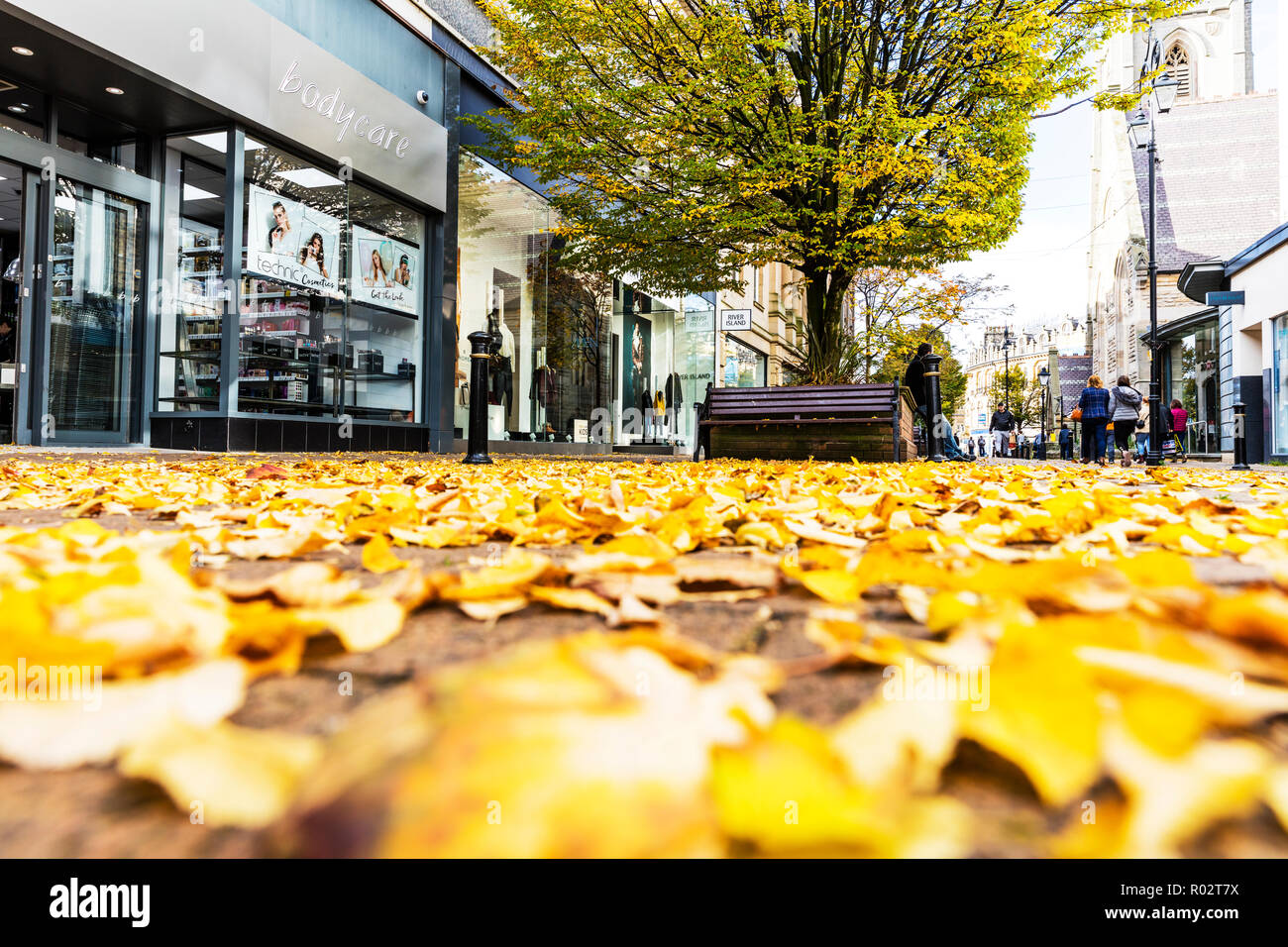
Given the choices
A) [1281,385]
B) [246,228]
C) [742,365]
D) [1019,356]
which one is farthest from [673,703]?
[1019,356]

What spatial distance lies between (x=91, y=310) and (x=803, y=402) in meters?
8.95

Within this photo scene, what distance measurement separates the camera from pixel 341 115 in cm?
1162

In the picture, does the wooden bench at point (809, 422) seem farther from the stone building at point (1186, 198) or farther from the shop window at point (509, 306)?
the stone building at point (1186, 198)

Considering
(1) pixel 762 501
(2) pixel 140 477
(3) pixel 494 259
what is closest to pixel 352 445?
(3) pixel 494 259

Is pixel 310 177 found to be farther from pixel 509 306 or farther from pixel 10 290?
pixel 509 306

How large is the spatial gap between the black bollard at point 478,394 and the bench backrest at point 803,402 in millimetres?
3231

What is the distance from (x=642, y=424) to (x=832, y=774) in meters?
22.0

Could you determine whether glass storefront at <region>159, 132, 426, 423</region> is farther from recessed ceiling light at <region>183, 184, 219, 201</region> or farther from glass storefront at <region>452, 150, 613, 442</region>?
glass storefront at <region>452, 150, 613, 442</region>

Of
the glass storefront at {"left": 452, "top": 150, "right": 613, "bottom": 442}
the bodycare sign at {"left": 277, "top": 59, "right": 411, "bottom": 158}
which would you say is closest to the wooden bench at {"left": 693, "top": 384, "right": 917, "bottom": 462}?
the glass storefront at {"left": 452, "top": 150, "right": 613, "bottom": 442}

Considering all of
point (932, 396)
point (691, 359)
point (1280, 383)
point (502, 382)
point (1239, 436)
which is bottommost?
point (1239, 436)

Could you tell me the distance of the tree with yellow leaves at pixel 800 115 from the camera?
11.2 metres

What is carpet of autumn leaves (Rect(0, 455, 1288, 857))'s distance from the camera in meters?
0.73

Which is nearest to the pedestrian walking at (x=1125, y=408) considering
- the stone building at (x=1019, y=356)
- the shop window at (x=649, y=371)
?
the shop window at (x=649, y=371)
